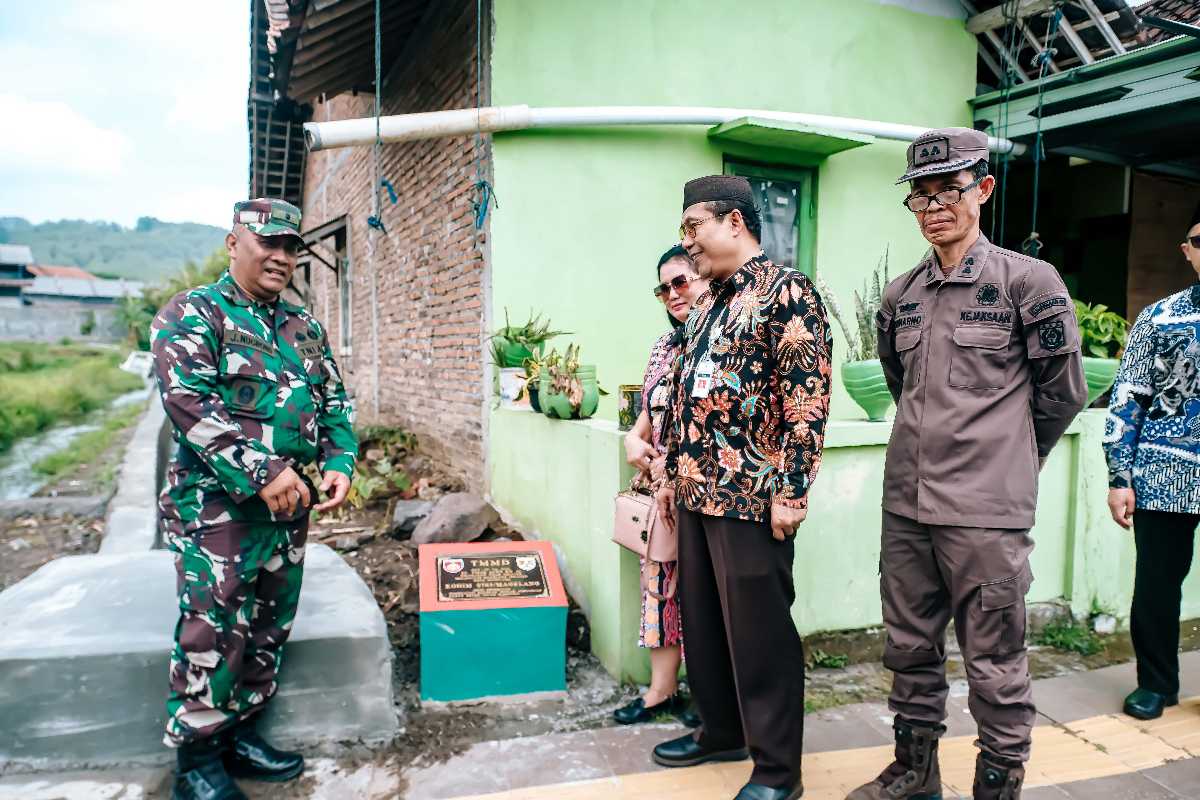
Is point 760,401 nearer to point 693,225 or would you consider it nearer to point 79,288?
point 693,225

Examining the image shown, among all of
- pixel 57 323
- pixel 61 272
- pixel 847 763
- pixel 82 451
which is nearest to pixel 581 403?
pixel 847 763

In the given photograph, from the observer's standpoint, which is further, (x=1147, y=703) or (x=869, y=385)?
(x=869, y=385)

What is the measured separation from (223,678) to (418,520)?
9.68 ft

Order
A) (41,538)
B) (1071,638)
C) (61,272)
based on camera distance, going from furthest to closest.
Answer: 1. (61,272)
2. (41,538)
3. (1071,638)

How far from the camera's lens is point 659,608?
119 inches

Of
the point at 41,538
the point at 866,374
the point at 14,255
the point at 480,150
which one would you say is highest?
the point at 14,255

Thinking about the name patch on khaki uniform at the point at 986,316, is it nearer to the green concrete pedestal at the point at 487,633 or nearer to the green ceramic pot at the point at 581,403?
the green concrete pedestal at the point at 487,633

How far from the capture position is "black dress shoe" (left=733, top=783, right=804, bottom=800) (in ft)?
7.88

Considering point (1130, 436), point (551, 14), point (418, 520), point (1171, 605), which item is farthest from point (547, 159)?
point (1171, 605)

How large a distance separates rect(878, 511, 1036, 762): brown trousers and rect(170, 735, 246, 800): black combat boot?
7.24ft

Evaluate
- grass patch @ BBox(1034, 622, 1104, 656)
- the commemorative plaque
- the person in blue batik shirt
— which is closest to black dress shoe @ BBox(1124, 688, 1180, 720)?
the person in blue batik shirt

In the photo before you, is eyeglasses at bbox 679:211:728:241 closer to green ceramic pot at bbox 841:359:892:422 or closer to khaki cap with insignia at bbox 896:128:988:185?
khaki cap with insignia at bbox 896:128:988:185

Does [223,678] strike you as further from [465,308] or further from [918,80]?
[918,80]

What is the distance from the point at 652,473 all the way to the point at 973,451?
1.09 metres
